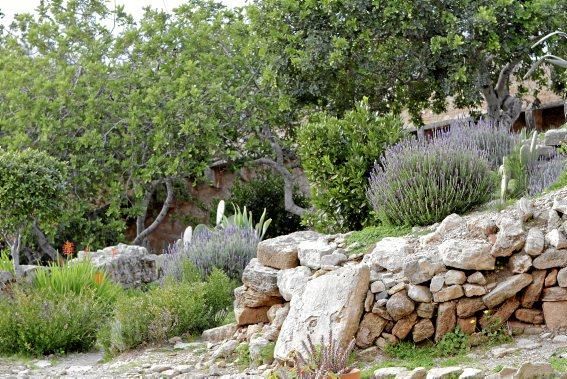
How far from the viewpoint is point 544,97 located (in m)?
18.5

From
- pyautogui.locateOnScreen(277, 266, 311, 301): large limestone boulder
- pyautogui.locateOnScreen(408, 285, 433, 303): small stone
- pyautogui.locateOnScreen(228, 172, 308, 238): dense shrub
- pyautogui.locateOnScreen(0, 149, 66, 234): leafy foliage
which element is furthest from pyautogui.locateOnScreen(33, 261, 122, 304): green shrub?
pyautogui.locateOnScreen(228, 172, 308, 238): dense shrub

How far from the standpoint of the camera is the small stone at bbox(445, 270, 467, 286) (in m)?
7.69

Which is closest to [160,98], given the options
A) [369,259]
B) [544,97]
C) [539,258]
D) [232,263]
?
[232,263]

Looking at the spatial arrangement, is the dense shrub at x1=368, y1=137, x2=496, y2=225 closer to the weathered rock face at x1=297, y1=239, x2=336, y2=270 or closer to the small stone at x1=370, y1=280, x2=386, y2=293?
the weathered rock face at x1=297, y1=239, x2=336, y2=270

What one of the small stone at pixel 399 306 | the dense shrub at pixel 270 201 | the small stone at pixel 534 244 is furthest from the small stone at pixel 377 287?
the dense shrub at pixel 270 201

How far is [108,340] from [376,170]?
3.90 m

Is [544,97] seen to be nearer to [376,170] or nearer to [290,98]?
[290,98]

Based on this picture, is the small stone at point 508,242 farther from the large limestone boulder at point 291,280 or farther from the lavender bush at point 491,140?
the lavender bush at point 491,140

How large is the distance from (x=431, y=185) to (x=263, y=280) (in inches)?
77.7

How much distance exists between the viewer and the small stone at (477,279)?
25.2ft

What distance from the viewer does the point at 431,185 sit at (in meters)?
9.71

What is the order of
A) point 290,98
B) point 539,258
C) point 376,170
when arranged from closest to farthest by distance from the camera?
point 539,258 < point 376,170 < point 290,98

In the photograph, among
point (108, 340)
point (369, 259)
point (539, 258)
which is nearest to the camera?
point (539, 258)

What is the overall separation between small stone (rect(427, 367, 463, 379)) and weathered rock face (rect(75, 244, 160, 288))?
24.5 ft
